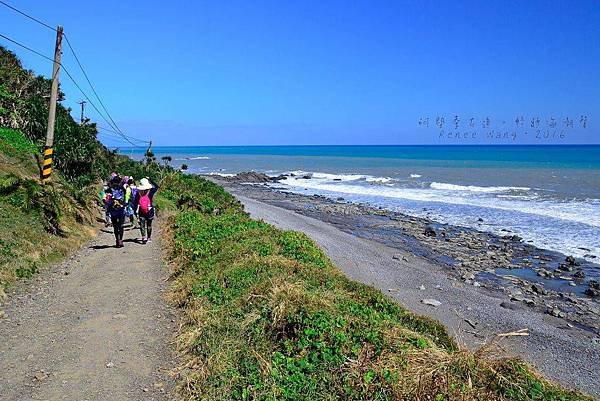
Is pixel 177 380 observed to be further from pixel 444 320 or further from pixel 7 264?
pixel 444 320

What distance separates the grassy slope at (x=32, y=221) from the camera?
9.24 meters

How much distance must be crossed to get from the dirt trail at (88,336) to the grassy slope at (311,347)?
450 millimetres

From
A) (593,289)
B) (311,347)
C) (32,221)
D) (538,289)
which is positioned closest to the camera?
(311,347)

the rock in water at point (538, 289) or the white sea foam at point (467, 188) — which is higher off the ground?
the white sea foam at point (467, 188)

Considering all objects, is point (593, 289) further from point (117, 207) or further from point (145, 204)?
point (117, 207)

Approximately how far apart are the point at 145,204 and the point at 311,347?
27.0 ft

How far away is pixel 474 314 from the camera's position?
12.5 m

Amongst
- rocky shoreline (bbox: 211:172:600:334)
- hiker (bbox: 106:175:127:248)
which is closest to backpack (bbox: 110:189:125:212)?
hiker (bbox: 106:175:127:248)

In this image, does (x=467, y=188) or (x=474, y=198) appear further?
(x=467, y=188)

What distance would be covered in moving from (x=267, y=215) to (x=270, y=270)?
18395 mm

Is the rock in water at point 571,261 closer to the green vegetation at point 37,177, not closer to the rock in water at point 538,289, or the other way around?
the rock in water at point 538,289

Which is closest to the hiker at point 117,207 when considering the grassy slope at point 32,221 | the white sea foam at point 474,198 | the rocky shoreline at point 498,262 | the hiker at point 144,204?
the hiker at point 144,204

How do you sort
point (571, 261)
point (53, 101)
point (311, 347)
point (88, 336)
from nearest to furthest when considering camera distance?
point (311, 347)
point (88, 336)
point (53, 101)
point (571, 261)

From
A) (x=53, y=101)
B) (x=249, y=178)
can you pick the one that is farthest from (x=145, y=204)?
(x=249, y=178)
